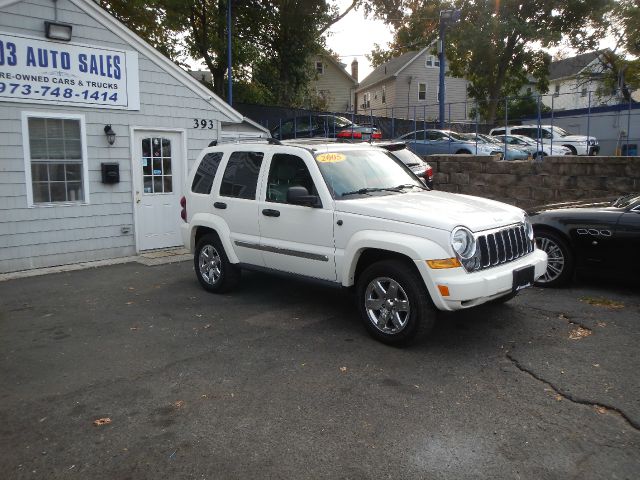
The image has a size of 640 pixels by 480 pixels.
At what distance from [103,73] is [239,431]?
26.1 feet

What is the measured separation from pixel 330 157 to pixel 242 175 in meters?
1.27

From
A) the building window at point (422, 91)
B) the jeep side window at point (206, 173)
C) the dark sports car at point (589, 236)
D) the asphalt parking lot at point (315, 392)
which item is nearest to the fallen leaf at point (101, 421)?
the asphalt parking lot at point (315, 392)

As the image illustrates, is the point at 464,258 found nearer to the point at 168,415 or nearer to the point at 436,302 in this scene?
the point at 436,302

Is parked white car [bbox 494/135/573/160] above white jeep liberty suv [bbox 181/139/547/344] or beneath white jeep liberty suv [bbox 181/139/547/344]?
above

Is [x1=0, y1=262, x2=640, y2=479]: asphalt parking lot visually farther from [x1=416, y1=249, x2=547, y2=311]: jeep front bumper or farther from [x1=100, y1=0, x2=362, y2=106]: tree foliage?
[x1=100, y1=0, x2=362, y2=106]: tree foliage

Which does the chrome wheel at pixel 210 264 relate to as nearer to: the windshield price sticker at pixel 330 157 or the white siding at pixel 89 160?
the windshield price sticker at pixel 330 157

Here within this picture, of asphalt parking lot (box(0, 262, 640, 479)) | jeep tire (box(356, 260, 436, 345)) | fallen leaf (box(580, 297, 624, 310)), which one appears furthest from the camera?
A: fallen leaf (box(580, 297, 624, 310))

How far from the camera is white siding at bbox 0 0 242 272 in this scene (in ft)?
28.1

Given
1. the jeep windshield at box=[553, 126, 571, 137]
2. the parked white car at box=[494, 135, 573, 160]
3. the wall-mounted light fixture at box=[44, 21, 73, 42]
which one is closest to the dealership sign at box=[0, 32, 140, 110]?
the wall-mounted light fixture at box=[44, 21, 73, 42]

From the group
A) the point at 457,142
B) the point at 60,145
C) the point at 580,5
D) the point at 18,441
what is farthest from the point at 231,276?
the point at 580,5

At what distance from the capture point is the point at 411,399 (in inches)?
155

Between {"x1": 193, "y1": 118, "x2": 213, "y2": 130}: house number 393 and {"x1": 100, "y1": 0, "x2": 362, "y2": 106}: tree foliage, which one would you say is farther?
{"x1": 100, "y1": 0, "x2": 362, "y2": 106}: tree foliage

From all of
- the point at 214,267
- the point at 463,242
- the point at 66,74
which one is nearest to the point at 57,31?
the point at 66,74

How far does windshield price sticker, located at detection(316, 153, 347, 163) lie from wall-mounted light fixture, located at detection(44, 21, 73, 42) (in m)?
5.72
